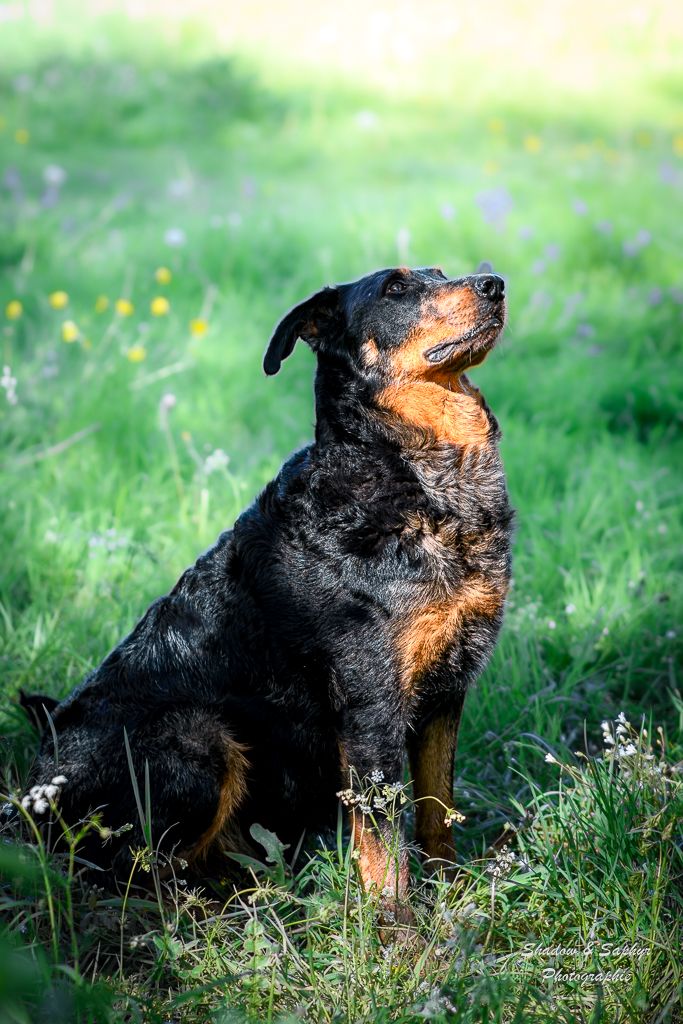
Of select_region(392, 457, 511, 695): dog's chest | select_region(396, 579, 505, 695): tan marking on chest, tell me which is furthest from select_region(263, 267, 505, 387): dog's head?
select_region(396, 579, 505, 695): tan marking on chest

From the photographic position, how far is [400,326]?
3416 millimetres

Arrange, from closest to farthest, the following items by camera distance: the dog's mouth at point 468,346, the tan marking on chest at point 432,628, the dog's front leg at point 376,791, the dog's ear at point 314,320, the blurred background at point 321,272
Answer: the dog's front leg at point 376,791 → the tan marking on chest at point 432,628 → the dog's mouth at point 468,346 → the dog's ear at point 314,320 → the blurred background at point 321,272

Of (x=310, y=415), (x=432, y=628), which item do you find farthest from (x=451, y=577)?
(x=310, y=415)

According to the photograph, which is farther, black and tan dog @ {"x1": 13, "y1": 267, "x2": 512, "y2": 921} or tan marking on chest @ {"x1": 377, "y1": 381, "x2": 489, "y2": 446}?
tan marking on chest @ {"x1": 377, "y1": 381, "x2": 489, "y2": 446}

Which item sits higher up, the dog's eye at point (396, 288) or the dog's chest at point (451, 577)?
the dog's eye at point (396, 288)

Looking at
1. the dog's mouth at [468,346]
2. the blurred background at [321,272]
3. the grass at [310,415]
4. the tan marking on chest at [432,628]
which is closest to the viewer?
the grass at [310,415]

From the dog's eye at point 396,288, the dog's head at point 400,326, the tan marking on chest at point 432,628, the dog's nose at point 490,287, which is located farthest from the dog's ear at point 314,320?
the tan marking on chest at point 432,628

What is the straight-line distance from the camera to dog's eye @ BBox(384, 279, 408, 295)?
11.6 ft

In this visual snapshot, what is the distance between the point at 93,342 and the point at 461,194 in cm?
418

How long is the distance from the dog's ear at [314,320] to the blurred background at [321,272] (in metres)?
1.24

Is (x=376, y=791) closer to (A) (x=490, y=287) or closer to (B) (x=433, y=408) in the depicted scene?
(B) (x=433, y=408)

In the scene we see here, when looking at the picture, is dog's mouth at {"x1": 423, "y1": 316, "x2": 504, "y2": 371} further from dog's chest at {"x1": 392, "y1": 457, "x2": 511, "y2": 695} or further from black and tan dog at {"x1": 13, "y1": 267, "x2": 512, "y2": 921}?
dog's chest at {"x1": 392, "y1": 457, "x2": 511, "y2": 695}

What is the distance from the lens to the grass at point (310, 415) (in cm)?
270

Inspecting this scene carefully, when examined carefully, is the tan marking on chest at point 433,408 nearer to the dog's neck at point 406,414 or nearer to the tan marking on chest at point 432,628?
the dog's neck at point 406,414
